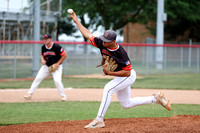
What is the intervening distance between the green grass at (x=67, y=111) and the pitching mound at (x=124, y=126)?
77 cm

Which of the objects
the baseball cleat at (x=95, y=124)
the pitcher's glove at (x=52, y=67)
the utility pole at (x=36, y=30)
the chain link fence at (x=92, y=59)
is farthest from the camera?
the chain link fence at (x=92, y=59)

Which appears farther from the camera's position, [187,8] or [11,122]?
[187,8]

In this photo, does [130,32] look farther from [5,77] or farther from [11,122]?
[11,122]

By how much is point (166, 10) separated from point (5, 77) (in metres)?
19.0

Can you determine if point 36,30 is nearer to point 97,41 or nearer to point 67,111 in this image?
point 67,111

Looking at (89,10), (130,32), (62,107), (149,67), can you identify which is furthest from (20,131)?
(130,32)

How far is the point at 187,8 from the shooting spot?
3092 cm

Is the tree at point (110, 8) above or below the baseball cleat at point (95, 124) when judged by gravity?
above

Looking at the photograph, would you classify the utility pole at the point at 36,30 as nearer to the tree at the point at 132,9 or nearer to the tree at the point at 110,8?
the tree at the point at 132,9

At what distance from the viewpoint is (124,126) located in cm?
606

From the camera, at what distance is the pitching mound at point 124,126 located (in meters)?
5.72

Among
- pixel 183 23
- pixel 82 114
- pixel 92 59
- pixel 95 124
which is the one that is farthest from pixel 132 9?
pixel 95 124

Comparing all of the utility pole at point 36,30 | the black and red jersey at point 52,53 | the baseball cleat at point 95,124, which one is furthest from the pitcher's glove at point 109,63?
the utility pole at point 36,30

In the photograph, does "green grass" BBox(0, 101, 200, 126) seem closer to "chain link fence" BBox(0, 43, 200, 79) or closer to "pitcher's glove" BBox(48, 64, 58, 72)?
"pitcher's glove" BBox(48, 64, 58, 72)
